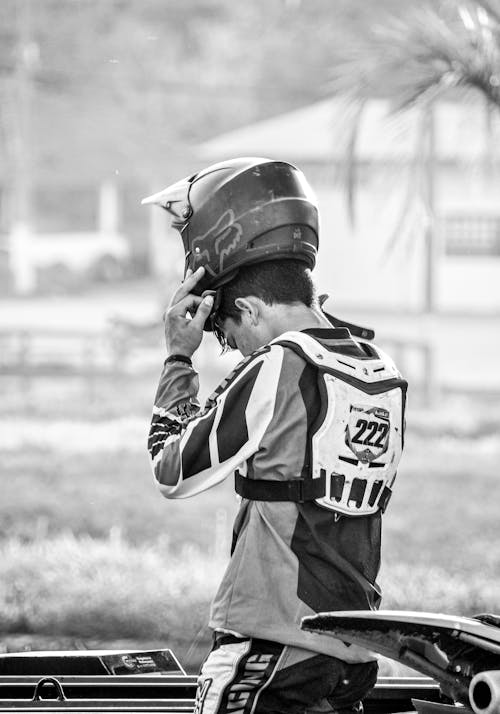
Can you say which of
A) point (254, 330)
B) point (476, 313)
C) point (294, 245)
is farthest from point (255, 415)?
point (476, 313)

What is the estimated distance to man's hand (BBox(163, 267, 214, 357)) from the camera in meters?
1.72

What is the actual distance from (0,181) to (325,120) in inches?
67.0

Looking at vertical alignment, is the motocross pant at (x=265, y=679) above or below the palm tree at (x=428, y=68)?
below

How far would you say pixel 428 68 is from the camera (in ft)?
15.8

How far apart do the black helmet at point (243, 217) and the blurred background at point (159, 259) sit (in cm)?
352

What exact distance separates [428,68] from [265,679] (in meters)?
3.63

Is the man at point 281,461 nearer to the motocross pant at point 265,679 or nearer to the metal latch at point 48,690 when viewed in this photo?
the motocross pant at point 265,679

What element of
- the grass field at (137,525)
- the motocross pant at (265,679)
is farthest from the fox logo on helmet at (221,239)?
the grass field at (137,525)

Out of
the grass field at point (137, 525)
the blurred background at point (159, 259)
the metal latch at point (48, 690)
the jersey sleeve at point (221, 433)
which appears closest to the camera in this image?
the jersey sleeve at point (221, 433)

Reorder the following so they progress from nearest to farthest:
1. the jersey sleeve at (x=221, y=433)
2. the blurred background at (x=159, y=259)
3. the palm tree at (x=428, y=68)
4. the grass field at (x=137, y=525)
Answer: the jersey sleeve at (x=221, y=433) → the palm tree at (x=428, y=68) → the grass field at (x=137, y=525) → the blurred background at (x=159, y=259)

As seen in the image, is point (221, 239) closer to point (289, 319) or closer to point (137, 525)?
point (289, 319)

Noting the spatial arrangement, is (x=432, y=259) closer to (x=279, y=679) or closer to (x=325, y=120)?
(x=325, y=120)

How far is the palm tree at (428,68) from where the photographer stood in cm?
473

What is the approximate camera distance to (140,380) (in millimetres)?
6473
